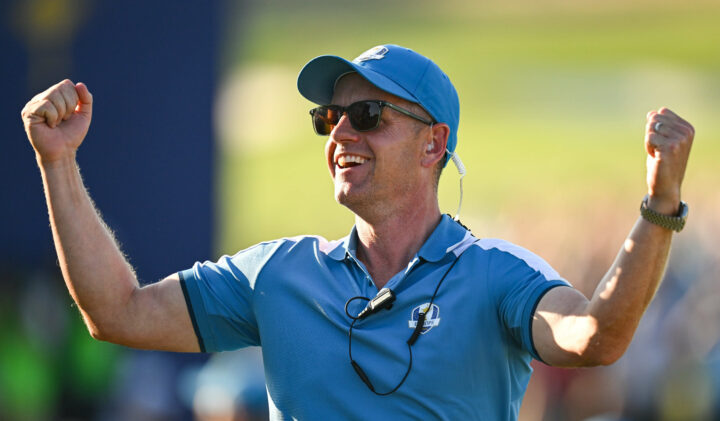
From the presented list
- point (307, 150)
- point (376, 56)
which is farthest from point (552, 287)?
point (307, 150)

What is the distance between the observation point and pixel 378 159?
10.9 ft

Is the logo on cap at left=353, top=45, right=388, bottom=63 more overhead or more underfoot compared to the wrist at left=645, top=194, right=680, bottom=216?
more overhead

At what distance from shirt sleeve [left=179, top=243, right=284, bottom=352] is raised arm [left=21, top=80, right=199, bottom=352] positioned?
67 mm

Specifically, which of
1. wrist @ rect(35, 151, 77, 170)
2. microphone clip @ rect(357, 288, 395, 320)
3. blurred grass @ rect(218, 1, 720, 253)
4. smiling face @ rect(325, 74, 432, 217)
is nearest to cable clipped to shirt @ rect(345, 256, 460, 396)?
microphone clip @ rect(357, 288, 395, 320)

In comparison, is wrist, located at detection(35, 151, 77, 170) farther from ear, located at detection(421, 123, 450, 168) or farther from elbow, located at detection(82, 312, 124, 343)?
ear, located at detection(421, 123, 450, 168)

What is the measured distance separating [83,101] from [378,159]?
91 centimetres

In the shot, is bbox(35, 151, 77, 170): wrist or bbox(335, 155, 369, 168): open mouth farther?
bbox(335, 155, 369, 168): open mouth

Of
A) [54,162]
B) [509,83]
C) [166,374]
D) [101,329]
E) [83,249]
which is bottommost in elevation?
[166,374]

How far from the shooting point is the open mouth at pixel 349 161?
333 cm

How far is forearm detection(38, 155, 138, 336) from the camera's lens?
9.99 feet

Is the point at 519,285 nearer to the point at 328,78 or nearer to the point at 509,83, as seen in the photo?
the point at 328,78

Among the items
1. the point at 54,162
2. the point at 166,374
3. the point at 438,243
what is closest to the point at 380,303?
the point at 438,243

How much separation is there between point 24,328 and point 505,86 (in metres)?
16.6

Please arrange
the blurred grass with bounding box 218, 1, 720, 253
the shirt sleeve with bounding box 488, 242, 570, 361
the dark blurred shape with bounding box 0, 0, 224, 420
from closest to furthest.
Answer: the shirt sleeve with bounding box 488, 242, 570, 361 → the dark blurred shape with bounding box 0, 0, 224, 420 → the blurred grass with bounding box 218, 1, 720, 253
